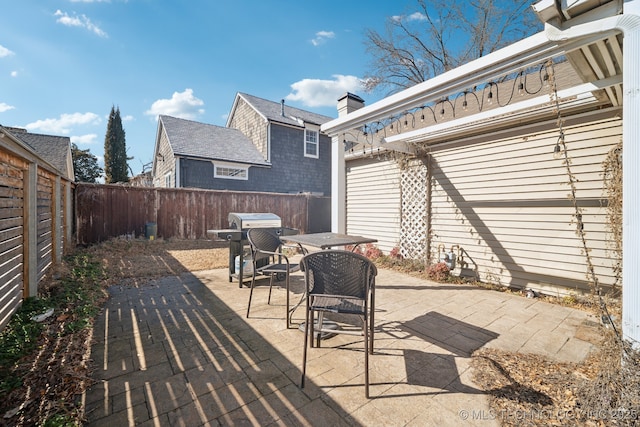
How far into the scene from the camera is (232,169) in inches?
479

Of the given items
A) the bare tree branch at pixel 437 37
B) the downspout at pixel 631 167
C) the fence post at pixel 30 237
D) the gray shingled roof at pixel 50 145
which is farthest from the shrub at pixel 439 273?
the gray shingled roof at pixel 50 145

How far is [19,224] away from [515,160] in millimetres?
6948

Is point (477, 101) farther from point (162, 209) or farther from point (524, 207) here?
point (162, 209)

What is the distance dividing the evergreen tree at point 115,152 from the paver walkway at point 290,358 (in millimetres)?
18095

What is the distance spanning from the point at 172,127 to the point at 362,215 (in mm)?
10322

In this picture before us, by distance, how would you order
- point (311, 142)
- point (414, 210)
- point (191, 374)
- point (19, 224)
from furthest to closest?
1. point (311, 142)
2. point (414, 210)
3. point (19, 224)
4. point (191, 374)

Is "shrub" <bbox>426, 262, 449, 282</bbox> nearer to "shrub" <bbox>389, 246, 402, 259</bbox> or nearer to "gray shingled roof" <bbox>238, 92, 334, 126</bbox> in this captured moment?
"shrub" <bbox>389, 246, 402, 259</bbox>

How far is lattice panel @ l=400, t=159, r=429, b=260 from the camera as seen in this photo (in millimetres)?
5645

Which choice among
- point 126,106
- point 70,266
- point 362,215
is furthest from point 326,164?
point 126,106

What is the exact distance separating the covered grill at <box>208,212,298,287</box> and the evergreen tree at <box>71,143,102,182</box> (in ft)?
69.5

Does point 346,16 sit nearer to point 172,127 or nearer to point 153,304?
point 172,127

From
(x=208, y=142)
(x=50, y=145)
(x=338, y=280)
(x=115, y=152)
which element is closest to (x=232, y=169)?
(x=208, y=142)

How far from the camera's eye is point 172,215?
9.05m

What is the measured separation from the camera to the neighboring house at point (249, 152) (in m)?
11.4
